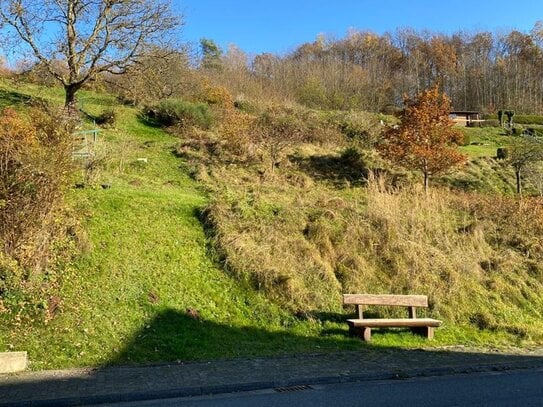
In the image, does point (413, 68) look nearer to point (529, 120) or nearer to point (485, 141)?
point (529, 120)

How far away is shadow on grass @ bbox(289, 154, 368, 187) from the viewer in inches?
843

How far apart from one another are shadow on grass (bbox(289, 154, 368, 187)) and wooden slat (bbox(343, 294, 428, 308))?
9.92 metres

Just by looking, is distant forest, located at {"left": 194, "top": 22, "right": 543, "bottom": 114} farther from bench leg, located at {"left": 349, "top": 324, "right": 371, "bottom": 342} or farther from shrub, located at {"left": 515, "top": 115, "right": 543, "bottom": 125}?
bench leg, located at {"left": 349, "top": 324, "right": 371, "bottom": 342}

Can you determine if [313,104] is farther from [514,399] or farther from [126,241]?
[514,399]

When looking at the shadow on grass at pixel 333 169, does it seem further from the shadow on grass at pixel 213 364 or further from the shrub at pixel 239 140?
the shadow on grass at pixel 213 364

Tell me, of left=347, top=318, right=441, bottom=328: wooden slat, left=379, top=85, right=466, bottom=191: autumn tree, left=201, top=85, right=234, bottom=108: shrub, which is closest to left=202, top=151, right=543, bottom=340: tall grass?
left=347, top=318, right=441, bottom=328: wooden slat

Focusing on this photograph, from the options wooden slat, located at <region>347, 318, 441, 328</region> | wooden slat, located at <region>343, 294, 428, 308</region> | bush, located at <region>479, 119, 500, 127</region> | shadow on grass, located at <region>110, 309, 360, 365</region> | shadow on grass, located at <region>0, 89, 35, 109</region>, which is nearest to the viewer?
shadow on grass, located at <region>110, 309, 360, 365</region>

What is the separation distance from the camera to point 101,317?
9375 mm

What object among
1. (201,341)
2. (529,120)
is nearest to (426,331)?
(201,341)

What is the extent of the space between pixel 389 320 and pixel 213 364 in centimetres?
376

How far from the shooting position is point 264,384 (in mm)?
7504

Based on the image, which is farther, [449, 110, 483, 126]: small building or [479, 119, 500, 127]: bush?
[449, 110, 483, 126]: small building

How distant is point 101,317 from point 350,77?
52.2m

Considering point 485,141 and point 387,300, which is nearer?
point 387,300
